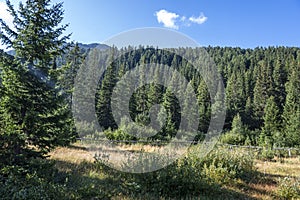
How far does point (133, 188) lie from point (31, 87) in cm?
380

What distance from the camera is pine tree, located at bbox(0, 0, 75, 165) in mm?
6477

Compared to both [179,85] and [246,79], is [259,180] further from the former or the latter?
[246,79]

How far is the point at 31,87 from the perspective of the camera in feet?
22.1

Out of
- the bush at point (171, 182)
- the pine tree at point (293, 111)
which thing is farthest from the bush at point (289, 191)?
the pine tree at point (293, 111)

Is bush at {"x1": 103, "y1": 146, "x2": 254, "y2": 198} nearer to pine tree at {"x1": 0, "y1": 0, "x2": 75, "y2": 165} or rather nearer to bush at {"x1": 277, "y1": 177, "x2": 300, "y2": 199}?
bush at {"x1": 277, "y1": 177, "x2": 300, "y2": 199}

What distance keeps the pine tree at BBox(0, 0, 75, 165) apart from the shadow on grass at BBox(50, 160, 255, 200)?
4.47ft

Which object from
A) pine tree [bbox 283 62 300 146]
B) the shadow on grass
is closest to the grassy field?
the shadow on grass

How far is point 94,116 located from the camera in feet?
122

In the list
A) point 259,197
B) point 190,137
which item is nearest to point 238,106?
point 190,137

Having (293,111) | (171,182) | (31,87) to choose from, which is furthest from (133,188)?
(293,111)

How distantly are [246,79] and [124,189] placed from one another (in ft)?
233

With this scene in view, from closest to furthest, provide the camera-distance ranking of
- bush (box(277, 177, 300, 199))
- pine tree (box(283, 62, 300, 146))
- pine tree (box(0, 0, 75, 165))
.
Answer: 1. pine tree (box(0, 0, 75, 165))
2. bush (box(277, 177, 300, 199))
3. pine tree (box(283, 62, 300, 146))

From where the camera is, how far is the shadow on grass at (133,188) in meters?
6.49

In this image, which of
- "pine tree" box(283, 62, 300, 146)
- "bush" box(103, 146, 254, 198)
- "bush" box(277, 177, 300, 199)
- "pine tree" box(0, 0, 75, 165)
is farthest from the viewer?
"pine tree" box(283, 62, 300, 146)
